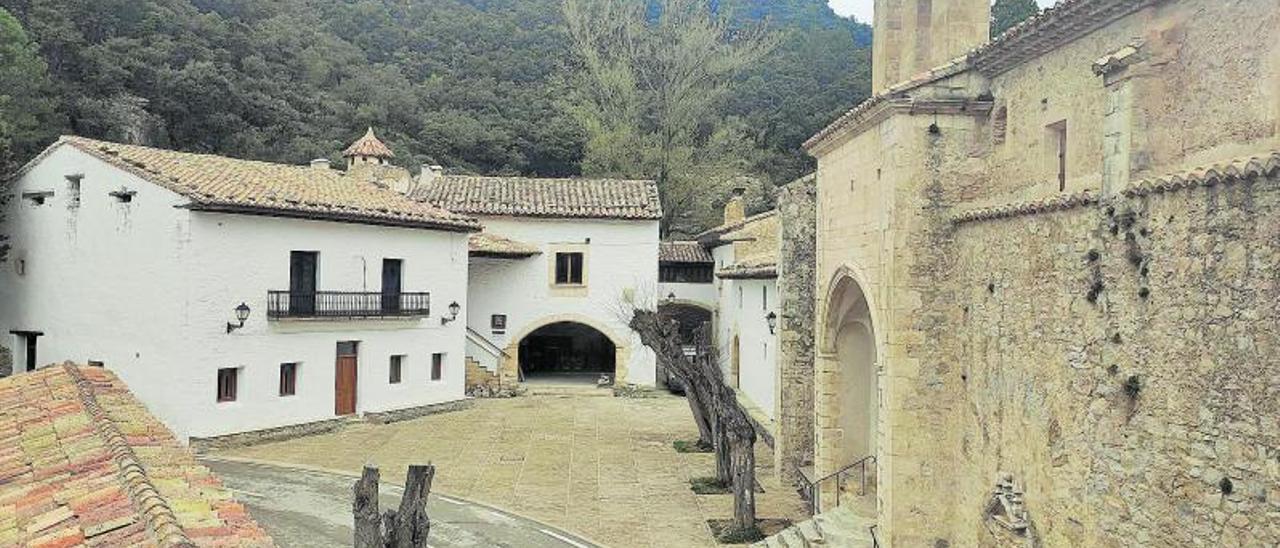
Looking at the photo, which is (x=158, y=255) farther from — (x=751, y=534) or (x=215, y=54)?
(x=215, y=54)

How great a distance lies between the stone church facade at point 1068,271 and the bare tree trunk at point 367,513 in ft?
18.3

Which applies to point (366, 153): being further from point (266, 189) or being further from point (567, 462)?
point (567, 462)

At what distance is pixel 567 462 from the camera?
63.9 ft

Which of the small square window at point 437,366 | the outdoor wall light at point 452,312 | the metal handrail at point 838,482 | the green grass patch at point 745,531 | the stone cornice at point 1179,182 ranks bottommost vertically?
the green grass patch at point 745,531

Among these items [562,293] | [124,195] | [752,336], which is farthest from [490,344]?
[124,195]

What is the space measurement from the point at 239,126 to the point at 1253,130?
44094mm

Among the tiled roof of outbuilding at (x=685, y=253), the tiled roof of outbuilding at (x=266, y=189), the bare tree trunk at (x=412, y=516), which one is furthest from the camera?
the tiled roof of outbuilding at (x=685, y=253)

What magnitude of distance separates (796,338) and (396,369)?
12205 millimetres

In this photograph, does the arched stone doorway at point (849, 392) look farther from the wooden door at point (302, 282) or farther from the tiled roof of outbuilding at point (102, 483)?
the wooden door at point (302, 282)

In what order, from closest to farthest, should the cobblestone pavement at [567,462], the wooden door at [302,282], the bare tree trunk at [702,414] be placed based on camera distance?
the cobblestone pavement at [567,462] → the bare tree trunk at [702,414] → the wooden door at [302,282]

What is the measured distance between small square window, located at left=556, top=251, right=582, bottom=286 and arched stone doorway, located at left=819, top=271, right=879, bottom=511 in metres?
18.2

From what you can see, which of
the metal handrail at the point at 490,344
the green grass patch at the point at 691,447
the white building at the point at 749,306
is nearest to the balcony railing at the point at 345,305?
the metal handrail at the point at 490,344

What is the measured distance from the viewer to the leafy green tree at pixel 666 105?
46000 mm

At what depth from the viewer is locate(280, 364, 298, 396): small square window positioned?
21.7 metres
